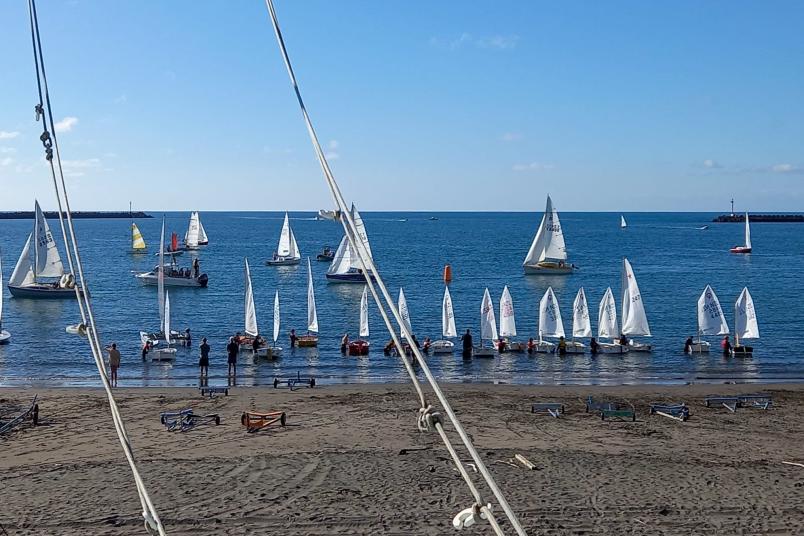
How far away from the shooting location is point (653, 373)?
98.9ft

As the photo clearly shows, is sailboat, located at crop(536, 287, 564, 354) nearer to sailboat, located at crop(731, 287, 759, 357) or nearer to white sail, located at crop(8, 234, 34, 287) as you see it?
sailboat, located at crop(731, 287, 759, 357)

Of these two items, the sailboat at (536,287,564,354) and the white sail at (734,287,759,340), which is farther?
the sailboat at (536,287,564,354)

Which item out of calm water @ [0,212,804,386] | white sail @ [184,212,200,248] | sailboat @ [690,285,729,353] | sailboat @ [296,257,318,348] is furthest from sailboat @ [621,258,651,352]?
white sail @ [184,212,200,248]

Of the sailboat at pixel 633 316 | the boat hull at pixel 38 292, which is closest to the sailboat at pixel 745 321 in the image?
the sailboat at pixel 633 316

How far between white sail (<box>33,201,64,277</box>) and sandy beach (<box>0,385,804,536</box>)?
32.0m

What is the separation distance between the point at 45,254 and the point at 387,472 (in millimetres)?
45376

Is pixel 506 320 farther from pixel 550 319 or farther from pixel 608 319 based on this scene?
pixel 608 319

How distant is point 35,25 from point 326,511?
8.50 m

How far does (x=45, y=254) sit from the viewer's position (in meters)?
52.6

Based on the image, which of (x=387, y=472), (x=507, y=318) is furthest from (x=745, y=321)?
(x=387, y=472)

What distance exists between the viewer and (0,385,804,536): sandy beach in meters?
12.2

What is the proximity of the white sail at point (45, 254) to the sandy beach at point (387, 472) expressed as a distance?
1261 inches

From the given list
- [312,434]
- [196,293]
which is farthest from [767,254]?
[312,434]

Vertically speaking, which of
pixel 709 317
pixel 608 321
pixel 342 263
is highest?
pixel 342 263
